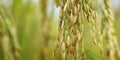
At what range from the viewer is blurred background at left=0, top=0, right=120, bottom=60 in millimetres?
1620

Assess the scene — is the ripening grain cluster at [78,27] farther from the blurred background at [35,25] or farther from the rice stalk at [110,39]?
the blurred background at [35,25]

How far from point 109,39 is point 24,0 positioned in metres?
1.20

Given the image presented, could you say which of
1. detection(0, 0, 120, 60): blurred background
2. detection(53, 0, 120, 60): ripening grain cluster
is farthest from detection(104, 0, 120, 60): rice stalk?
detection(0, 0, 120, 60): blurred background

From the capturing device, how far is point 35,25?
188 cm

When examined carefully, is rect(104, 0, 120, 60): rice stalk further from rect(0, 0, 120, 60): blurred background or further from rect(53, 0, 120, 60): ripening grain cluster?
rect(0, 0, 120, 60): blurred background

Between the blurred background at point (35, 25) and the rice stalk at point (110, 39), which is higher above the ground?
the blurred background at point (35, 25)

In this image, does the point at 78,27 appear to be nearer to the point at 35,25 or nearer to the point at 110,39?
the point at 110,39

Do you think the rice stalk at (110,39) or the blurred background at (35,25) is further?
the blurred background at (35,25)

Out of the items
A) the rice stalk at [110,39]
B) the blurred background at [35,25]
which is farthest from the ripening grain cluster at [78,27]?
the blurred background at [35,25]

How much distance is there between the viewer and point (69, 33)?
0.60m

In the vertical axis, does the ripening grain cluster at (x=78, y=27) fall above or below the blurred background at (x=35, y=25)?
below

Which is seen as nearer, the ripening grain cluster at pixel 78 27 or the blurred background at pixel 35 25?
the ripening grain cluster at pixel 78 27

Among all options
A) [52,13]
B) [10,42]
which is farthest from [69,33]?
[52,13]

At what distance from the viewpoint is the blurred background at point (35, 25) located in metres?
1.62
